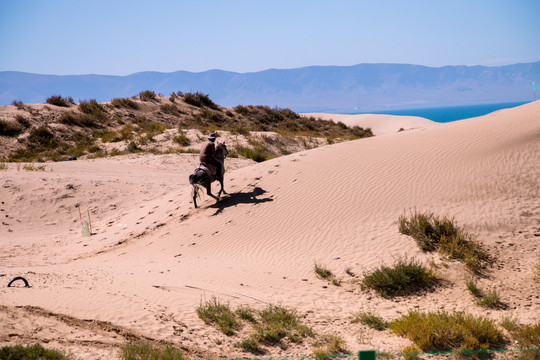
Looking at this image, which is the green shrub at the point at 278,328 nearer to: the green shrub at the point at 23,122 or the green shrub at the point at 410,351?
the green shrub at the point at 410,351

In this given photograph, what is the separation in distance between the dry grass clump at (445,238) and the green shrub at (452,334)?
2533 millimetres

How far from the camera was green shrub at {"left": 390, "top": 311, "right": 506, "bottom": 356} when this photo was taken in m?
5.38

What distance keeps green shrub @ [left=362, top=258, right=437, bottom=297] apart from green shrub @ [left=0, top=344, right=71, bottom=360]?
4.88m

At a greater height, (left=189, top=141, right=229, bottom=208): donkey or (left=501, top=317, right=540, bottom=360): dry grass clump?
(left=189, top=141, right=229, bottom=208): donkey

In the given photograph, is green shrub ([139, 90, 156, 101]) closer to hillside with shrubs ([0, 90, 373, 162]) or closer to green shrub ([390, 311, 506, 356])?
hillside with shrubs ([0, 90, 373, 162])

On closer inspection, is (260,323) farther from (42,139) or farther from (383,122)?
(383,122)

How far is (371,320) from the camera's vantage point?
20.6 ft

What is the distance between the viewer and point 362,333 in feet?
19.8

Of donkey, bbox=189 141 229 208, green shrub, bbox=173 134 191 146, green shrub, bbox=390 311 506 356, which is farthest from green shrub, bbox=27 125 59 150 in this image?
green shrub, bbox=390 311 506 356

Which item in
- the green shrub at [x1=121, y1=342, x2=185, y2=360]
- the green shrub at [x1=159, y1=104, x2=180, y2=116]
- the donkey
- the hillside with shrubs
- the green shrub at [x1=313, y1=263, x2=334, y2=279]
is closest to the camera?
the green shrub at [x1=121, y1=342, x2=185, y2=360]

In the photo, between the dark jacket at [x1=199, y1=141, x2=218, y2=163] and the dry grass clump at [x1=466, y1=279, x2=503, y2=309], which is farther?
the dark jacket at [x1=199, y1=141, x2=218, y2=163]

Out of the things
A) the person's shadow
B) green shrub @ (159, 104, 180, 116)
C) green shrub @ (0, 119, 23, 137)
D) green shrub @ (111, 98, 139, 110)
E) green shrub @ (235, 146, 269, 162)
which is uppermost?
green shrub @ (111, 98, 139, 110)

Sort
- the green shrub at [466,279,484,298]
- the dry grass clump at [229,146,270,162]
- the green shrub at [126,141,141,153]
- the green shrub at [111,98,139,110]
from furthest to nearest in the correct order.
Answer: the green shrub at [111,98,139,110]
the green shrub at [126,141,141,153]
the dry grass clump at [229,146,270,162]
the green shrub at [466,279,484,298]

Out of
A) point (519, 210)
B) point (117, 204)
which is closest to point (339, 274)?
point (519, 210)
